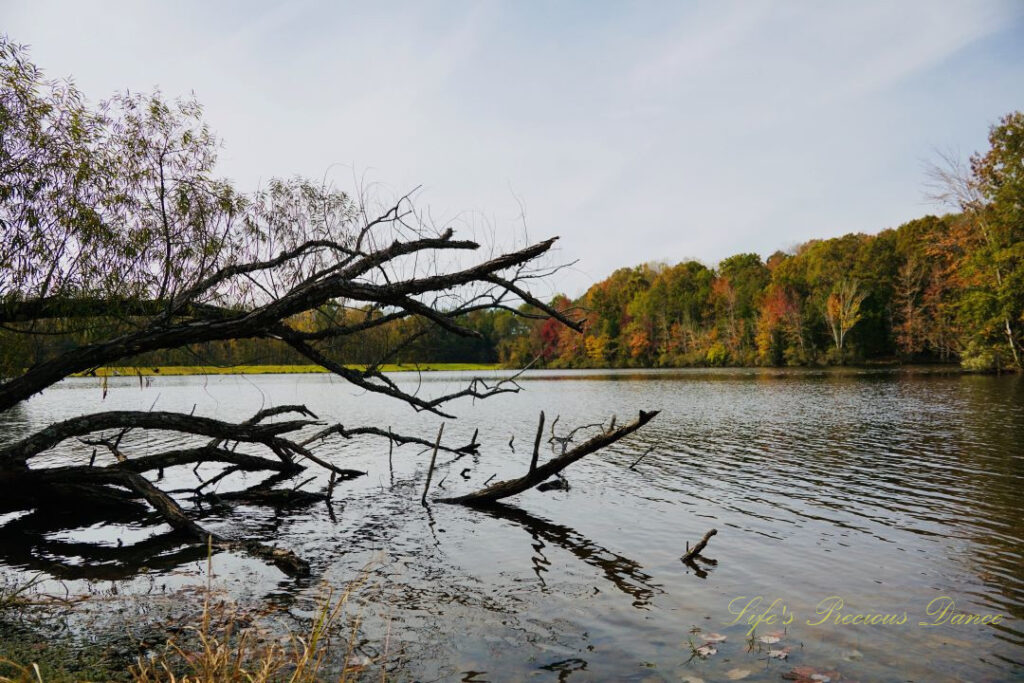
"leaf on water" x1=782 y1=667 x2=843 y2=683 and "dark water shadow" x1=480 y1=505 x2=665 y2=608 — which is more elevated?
"leaf on water" x1=782 y1=667 x2=843 y2=683

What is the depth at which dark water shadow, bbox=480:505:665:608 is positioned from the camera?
368 inches

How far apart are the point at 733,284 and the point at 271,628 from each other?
4589 inches

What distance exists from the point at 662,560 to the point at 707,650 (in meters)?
3.55

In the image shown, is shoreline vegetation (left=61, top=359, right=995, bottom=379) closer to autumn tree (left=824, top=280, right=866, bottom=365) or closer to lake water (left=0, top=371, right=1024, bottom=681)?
lake water (left=0, top=371, right=1024, bottom=681)

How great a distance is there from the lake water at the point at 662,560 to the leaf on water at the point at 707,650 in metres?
0.07

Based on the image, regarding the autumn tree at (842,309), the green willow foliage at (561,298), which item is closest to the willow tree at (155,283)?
the green willow foliage at (561,298)

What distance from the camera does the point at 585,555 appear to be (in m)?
11.2

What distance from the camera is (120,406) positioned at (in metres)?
43.8

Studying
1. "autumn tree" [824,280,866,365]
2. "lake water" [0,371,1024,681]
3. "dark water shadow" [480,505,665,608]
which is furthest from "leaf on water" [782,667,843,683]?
"autumn tree" [824,280,866,365]

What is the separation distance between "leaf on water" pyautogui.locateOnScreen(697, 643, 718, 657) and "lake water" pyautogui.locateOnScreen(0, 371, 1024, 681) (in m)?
0.07

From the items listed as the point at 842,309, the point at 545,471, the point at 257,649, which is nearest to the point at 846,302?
the point at 842,309

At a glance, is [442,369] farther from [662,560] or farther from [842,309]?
[662,560]

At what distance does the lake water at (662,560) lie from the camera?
718cm

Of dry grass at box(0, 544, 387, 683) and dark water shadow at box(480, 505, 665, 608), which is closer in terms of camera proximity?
dry grass at box(0, 544, 387, 683)
